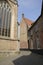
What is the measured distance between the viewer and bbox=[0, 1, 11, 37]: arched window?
15600mm

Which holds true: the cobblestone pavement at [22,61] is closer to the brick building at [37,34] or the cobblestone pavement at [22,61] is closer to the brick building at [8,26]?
the brick building at [8,26]

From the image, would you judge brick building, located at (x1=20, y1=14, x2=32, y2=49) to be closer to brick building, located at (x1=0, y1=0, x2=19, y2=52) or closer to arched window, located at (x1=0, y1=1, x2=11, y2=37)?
brick building, located at (x1=0, y1=0, x2=19, y2=52)

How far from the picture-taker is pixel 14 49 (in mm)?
15953

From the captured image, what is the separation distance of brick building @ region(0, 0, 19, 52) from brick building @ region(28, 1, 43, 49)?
11300 millimetres

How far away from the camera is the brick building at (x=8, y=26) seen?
599 inches

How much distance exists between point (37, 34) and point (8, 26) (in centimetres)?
1678

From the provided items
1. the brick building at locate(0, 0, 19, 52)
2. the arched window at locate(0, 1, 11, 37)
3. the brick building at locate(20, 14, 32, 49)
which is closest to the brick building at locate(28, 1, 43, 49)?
the brick building at locate(20, 14, 32, 49)

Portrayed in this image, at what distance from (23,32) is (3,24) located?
82.0ft

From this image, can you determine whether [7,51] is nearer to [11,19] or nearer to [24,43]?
[11,19]

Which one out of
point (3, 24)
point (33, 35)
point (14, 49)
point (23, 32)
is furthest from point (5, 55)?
point (23, 32)

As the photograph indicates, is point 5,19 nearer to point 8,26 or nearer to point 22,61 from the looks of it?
point 8,26

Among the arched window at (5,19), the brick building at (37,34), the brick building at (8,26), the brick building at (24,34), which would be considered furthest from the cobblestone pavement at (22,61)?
the brick building at (24,34)

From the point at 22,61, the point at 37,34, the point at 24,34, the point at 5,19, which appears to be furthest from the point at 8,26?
the point at 24,34

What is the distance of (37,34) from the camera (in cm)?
3225
